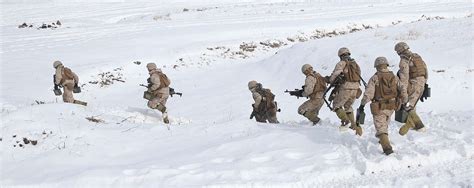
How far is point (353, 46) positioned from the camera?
19.3m

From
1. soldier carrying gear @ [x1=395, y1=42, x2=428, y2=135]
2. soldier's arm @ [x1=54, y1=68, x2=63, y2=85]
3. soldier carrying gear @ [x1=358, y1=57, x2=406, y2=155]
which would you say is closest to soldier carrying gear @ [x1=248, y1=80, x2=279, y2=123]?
soldier carrying gear @ [x1=395, y1=42, x2=428, y2=135]

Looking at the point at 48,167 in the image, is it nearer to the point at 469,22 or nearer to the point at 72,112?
the point at 72,112

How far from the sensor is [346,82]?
31.1 feet

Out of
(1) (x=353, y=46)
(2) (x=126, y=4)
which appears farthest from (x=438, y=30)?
(2) (x=126, y=4)

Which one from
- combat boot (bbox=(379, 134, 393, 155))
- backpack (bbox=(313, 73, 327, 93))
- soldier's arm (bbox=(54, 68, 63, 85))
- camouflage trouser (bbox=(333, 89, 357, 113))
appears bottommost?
combat boot (bbox=(379, 134, 393, 155))

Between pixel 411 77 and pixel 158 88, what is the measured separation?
650 cm

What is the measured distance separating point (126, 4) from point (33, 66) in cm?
2923

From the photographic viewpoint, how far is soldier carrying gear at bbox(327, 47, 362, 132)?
30.7 feet

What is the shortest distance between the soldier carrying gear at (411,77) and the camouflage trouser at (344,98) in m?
0.96

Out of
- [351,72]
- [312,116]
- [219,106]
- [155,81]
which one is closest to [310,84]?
[312,116]

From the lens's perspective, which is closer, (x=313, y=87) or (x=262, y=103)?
(x=313, y=87)

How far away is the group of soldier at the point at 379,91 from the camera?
803 cm

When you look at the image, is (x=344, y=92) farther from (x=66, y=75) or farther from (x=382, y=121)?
(x=66, y=75)

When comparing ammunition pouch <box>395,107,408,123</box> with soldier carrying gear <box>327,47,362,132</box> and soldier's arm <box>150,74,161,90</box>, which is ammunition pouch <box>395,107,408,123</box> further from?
soldier's arm <box>150,74,161,90</box>
